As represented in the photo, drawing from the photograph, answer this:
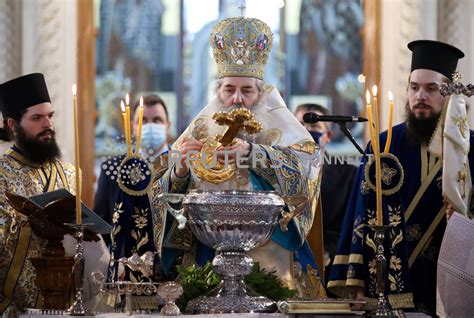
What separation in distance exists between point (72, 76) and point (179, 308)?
4681 mm

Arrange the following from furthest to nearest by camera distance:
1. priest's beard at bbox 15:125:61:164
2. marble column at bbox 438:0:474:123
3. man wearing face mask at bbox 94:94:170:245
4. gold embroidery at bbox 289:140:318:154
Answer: marble column at bbox 438:0:474:123, man wearing face mask at bbox 94:94:170:245, priest's beard at bbox 15:125:61:164, gold embroidery at bbox 289:140:318:154

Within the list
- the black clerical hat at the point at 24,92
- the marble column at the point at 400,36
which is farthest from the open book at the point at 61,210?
the marble column at the point at 400,36

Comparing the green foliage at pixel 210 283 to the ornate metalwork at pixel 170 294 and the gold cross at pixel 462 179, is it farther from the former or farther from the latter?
the gold cross at pixel 462 179

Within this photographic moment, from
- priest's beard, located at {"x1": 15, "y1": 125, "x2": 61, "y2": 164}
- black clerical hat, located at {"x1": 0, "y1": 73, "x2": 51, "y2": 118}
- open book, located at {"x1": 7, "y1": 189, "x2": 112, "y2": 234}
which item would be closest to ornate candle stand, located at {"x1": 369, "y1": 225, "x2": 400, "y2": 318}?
open book, located at {"x1": 7, "y1": 189, "x2": 112, "y2": 234}

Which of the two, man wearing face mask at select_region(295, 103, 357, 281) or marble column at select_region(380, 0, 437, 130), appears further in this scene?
marble column at select_region(380, 0, 437, 130)

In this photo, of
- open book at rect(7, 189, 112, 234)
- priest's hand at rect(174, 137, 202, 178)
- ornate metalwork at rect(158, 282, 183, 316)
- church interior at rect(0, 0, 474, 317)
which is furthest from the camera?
priest's hand at rect(174, 137, 202, 178)

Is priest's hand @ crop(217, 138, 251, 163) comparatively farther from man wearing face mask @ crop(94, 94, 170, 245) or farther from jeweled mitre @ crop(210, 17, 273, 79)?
man wearing face mask @ crop(94, 94, 170, 245)

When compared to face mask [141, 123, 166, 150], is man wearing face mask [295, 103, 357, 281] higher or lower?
lower

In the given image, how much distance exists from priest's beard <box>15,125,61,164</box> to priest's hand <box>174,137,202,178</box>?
47.0 inches

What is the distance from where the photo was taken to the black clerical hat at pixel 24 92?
21.0ft

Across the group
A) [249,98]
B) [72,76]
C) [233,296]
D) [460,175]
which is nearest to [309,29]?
[72,76]

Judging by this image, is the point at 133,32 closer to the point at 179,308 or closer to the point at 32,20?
the point at 32,20

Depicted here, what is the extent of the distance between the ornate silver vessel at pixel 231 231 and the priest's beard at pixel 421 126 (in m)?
1.55

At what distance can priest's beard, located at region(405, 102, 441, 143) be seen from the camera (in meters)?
6.09
